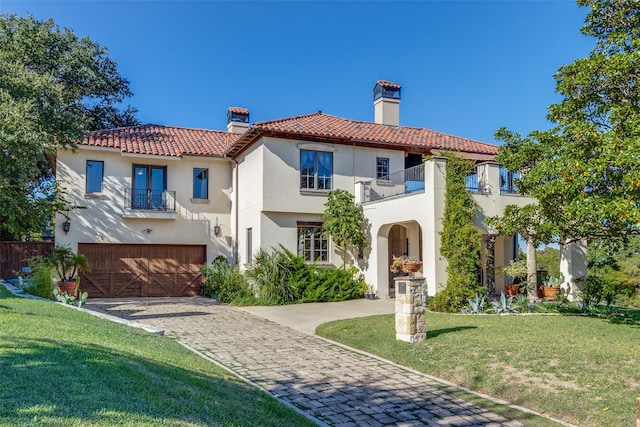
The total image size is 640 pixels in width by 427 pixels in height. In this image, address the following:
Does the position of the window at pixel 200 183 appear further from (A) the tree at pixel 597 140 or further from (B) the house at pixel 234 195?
(A) the tree at pixel 597 140

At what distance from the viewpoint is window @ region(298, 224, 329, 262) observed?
20.6 m

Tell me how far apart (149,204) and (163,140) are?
3.25 m

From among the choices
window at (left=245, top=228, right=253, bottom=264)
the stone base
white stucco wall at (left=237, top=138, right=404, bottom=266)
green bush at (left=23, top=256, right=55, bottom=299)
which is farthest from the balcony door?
the stone base

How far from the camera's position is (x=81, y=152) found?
68.9 feet

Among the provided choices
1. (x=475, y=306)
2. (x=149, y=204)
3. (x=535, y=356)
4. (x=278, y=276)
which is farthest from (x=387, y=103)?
(x=535, y=356)

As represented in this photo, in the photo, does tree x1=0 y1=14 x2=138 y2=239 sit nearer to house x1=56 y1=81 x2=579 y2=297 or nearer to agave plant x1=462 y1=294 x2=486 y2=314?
house x1=56 y1=81 x2=579 y2=297

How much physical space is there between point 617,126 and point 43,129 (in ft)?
51.9

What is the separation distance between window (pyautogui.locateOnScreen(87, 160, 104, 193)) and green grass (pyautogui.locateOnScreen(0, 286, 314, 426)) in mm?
13567

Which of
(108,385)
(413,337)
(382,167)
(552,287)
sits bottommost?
(413,337)

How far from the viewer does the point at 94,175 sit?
70.0 ft

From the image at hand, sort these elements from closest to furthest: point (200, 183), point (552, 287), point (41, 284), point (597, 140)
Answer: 1. point (597, 140)
2. point (41, 284)
3. point (552, 287)
4. point (200, 183)

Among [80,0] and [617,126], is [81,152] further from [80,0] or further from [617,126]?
[617,126]

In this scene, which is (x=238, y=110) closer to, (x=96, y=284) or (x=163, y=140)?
(x=163, y=140)

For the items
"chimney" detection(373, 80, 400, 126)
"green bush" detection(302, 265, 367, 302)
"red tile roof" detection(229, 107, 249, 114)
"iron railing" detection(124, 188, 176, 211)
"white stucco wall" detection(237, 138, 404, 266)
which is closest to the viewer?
"green bush" detection(302, 265, 367, 302)
